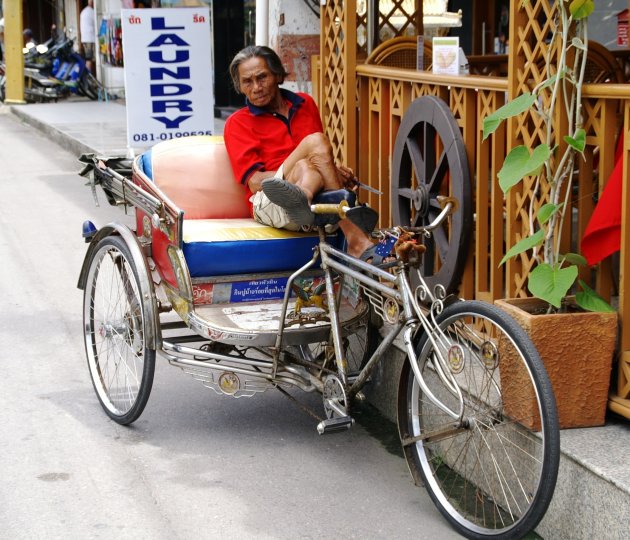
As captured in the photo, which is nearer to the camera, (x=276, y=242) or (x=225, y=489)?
(x=225, y=489)

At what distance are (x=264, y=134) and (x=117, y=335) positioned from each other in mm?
1237

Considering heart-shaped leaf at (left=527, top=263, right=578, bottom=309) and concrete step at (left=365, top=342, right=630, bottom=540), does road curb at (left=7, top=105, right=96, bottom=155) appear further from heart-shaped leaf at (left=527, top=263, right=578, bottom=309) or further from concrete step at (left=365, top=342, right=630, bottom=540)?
concrete step at (left=365, top=342, right=630, bottom=540)

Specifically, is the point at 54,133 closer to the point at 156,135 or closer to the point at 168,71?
the point at 156,135

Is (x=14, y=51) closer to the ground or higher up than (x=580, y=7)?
closer to the ground

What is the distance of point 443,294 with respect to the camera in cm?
408

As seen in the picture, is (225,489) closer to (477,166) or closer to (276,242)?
(276,242)

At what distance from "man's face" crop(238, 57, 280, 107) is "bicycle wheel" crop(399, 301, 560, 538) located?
5.69ft

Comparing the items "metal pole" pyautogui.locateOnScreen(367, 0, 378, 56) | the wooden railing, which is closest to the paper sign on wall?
"metal pole" pyautogui.locateOnScreen(367, 0, 378, 56)

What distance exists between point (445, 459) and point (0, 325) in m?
3.36

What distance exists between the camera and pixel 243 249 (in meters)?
4.98

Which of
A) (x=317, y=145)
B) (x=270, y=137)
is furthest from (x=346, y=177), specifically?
(x=270, y=137)

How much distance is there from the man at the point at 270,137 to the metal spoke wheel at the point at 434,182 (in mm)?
406

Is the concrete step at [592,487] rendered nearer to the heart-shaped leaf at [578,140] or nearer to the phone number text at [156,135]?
the heart-shaped leaf at [578,140]

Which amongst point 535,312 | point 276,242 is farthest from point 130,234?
point 535,312
